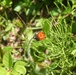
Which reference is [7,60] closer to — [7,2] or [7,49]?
[7,49]

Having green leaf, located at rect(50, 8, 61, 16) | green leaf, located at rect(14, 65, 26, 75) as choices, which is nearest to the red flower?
green leaf, located at rect(50, 8, 61, 16)

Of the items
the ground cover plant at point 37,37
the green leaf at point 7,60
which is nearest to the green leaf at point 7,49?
the ground cover plant at point 37,37

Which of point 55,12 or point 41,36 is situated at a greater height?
point 55,12

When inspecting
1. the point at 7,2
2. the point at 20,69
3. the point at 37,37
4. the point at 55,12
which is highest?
the point at 7,2

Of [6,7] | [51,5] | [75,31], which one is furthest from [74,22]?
[6,7]

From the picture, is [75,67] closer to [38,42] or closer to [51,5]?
[38,42]

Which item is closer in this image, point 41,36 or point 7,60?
point 7,60

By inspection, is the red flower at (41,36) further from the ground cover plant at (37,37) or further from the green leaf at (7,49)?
the green leaf at (7,49)

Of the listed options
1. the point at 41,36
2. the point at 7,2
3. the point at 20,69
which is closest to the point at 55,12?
the point at 41,36

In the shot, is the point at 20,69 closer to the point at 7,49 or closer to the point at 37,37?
the point at 7,49
